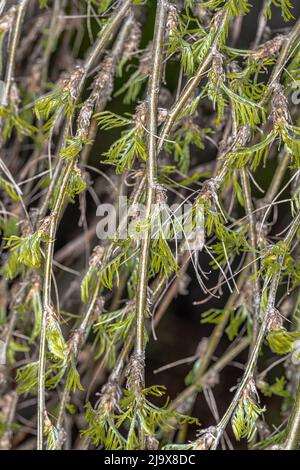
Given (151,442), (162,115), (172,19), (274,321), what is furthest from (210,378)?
(172,19)

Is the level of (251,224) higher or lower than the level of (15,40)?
lower

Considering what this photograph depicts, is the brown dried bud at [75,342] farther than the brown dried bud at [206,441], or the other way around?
the brown dried bud at [75,342]

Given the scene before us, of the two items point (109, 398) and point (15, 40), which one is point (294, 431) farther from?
point (15, 40)

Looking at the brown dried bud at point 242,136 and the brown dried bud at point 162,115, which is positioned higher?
the brown dried bud at point 162,115

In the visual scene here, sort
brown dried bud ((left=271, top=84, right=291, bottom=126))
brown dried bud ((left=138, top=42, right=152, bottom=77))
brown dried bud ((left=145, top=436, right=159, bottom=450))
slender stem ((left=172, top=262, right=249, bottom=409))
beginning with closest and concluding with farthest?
brown dried bud ((left=271, top=84, right=291, bottom=126)) → brown dried bud ((left=145, top=436, right=159, bottom=450)) → brown dried bud ((left=138, top=42, right=152, bottom=77)) → slender stem ((left=172, top=262, right=249, bottom=409))

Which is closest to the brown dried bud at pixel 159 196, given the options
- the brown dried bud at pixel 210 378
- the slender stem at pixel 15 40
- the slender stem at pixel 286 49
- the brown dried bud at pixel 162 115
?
the brown dried bud at pixel 162 115

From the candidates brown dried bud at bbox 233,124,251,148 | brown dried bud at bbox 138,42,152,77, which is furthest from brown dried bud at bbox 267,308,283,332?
brown dried bud at bbox 138,42,152,77

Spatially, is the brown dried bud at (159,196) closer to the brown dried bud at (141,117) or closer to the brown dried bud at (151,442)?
the brown dried bud at (141,117)

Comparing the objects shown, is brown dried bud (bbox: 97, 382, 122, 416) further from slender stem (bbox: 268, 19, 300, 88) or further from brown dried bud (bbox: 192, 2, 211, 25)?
brown dried bud (bbox: 192, 2, 211, 25)

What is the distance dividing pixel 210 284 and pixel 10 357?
91 centimetres

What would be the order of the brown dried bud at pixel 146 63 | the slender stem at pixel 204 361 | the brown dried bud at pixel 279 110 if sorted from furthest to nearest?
1. the slender stem at pixel 204 361
2. the brown dried bud at pixel 146 63
3. the brown dried bud at pixel 279 110

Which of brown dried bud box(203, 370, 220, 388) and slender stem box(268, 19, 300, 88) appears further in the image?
brown dried bud box(203, 370, 220, 388)

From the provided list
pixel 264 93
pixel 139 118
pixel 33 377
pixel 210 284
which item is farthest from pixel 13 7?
pixel 210 284

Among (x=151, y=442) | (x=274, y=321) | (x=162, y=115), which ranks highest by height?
(x=162, y=115)
